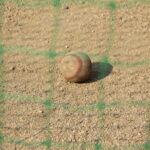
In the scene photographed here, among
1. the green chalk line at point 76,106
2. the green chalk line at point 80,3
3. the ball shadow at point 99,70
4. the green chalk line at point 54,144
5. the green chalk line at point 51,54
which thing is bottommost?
the green chalk line at point 54,144

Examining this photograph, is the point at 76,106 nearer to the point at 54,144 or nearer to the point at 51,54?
the point at 54,144

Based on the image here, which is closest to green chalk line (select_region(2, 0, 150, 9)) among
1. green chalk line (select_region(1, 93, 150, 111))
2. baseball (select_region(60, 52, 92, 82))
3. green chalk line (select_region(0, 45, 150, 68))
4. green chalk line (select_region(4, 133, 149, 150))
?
green chalk line (select_region(0, 45, 150, 68))

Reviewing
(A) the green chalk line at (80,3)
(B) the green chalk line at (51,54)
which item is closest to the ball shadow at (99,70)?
(B) the green chalk line at (51,54)

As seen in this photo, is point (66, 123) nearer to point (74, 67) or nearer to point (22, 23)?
point (74, 67)

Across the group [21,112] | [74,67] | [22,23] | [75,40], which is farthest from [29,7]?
[21,112]

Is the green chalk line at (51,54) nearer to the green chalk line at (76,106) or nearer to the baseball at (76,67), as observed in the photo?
the baseball at (76,67)

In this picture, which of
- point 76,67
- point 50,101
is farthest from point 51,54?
point 50,101
